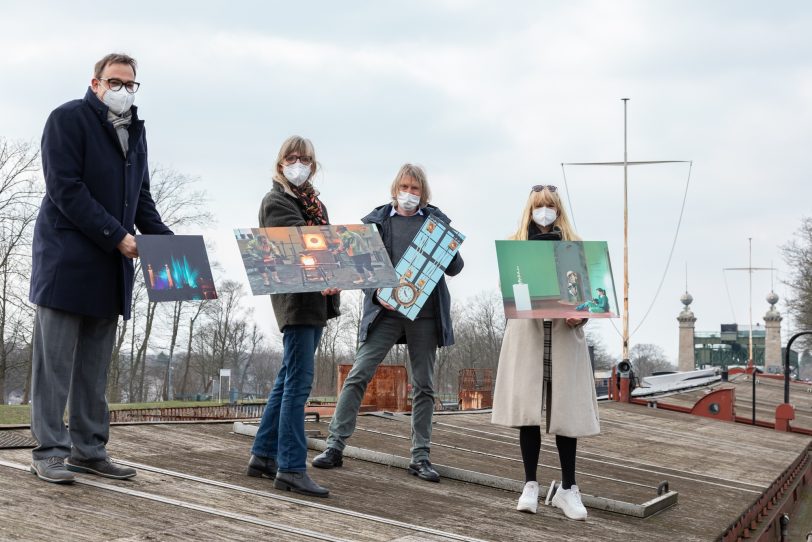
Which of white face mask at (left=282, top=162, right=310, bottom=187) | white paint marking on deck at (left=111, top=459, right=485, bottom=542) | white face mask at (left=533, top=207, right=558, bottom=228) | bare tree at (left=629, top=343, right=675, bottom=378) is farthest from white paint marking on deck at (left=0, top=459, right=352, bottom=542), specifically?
bare tree at (left=629, top=343, right=675, bottom=378)

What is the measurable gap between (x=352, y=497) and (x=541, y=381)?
1408 mm

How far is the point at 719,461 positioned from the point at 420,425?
5.92 metres

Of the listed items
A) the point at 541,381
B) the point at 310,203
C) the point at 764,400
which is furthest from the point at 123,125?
the point at 764,400

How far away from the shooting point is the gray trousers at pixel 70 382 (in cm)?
479

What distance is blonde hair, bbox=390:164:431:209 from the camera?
651cm

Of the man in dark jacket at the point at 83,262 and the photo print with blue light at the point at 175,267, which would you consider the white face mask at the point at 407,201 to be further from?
the man in dark jacket at the point at 83,262

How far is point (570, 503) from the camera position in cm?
573

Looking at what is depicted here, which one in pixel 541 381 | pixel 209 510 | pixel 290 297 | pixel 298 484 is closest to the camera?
pixel 209 510

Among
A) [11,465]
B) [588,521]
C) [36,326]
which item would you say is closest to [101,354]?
[36,326]

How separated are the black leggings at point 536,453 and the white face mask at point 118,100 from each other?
312 cm

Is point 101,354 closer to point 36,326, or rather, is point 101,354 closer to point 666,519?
point 36,326

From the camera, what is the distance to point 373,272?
559 centimetres

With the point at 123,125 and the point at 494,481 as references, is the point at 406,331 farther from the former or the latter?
A: the point at 123,125

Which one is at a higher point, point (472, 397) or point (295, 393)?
point (295, 393)
